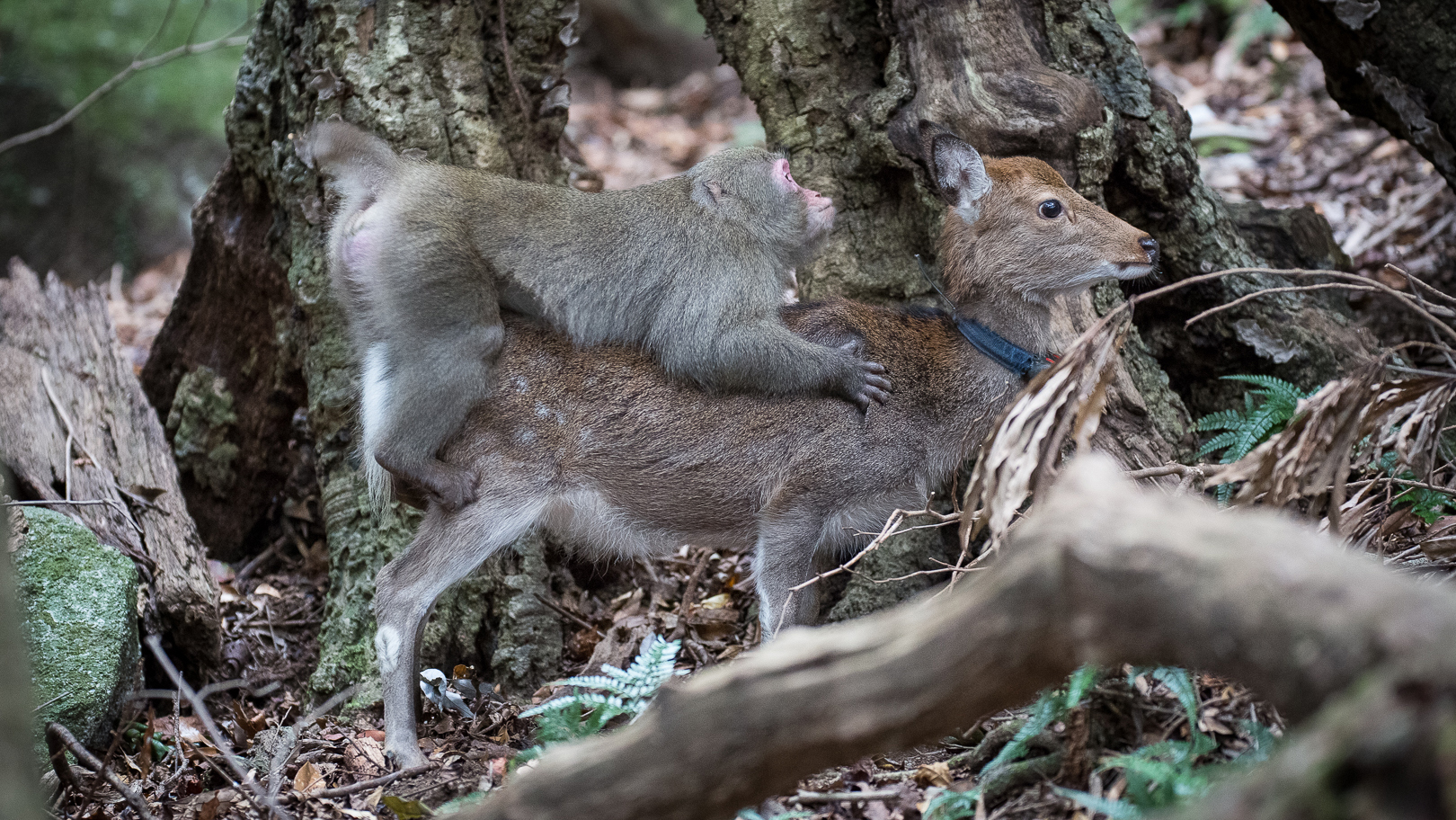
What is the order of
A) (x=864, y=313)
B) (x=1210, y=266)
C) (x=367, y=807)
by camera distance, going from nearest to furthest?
(x=367, y=807) < (x=864, y=313) < (x=1210, y=266)

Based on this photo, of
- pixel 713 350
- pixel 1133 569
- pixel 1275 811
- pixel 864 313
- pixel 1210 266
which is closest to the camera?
pixel 1275 811

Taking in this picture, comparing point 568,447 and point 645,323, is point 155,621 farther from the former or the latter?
point 645,323

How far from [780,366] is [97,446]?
4.27m

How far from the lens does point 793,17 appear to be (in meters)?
6.78

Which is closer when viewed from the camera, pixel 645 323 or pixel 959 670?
pixel 959 670

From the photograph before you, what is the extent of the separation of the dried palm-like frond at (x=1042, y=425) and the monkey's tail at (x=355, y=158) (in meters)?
3.15

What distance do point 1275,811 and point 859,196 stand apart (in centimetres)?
512

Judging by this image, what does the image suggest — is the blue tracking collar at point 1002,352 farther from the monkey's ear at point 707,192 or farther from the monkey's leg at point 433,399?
the monkey's leg at point 433,399

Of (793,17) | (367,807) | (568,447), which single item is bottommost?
(367,807)

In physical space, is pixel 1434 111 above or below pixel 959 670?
above

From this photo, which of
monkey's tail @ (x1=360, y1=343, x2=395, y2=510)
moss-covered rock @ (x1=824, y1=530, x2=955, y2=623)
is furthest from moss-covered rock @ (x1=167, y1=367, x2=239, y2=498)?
moss-covered rock @ (x1=824, y1=530, x2=955, y2=623)

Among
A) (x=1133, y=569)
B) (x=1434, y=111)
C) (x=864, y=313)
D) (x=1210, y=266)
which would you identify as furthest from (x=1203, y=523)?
(x=1434, y=111)

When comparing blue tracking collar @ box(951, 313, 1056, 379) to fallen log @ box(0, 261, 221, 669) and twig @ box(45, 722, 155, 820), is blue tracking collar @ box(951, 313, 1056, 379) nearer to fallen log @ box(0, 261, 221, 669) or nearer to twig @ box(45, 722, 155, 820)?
twig @ box(45, 722, 155, 820)

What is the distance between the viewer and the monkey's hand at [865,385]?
18.3 ft
